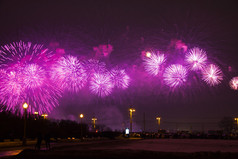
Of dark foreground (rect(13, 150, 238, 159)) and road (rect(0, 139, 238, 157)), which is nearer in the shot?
dark foreground (rect(13, 150, 238, 159))

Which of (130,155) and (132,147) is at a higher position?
(130,155)

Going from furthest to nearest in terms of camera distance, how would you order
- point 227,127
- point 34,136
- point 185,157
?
point 227,127, point 34,136, point 185,157

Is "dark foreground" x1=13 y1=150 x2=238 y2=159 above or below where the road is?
above

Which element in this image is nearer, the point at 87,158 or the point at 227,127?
the point at 87,158

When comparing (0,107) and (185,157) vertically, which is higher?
(0,107)

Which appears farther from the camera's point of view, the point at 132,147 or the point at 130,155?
the point at 132,147

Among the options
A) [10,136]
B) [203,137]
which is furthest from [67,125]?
[203,137]

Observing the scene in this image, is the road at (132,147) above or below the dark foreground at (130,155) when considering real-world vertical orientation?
below

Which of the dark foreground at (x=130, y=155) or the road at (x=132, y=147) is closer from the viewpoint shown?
the dark foreground at (x=130, y=155)

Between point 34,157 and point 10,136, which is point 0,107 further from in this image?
point 34,157

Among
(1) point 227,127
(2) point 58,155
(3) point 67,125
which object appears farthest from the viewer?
(1) point 227,127
